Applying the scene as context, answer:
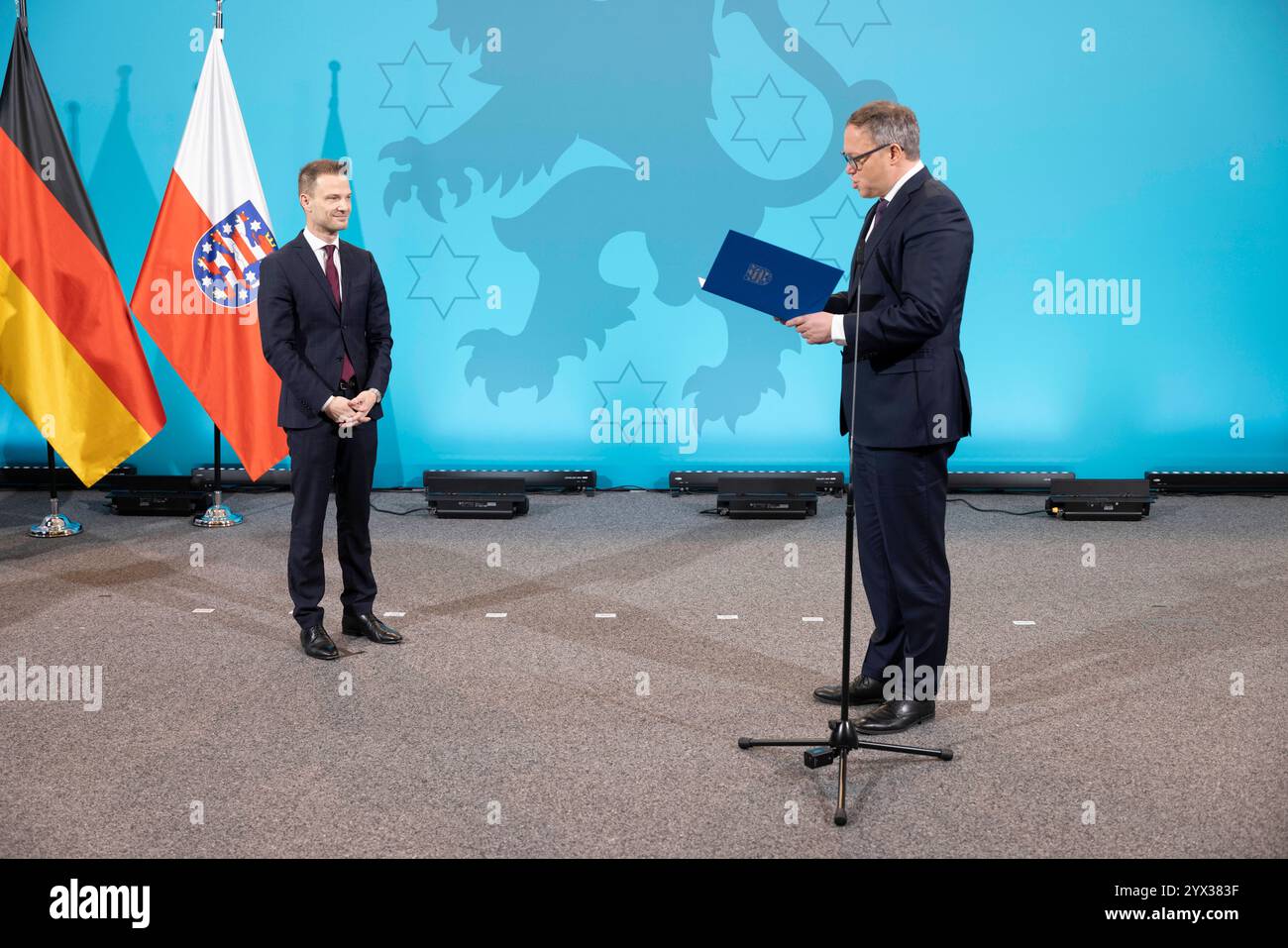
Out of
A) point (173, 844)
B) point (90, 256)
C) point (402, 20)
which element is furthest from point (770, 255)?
point (402, 20)

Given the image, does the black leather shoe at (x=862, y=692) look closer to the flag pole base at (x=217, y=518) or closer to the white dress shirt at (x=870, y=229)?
the white dress shirt at (x=870, y=229)

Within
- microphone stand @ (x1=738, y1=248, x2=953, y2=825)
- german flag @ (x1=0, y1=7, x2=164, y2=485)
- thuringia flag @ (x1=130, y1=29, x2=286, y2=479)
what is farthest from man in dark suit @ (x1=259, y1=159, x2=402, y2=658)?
german flag @ (x1=0, y1=7, x2=164, y2=485)

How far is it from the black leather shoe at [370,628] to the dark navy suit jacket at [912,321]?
6.03ft

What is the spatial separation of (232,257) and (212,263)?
105 mm

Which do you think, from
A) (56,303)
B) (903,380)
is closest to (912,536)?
(903,380)

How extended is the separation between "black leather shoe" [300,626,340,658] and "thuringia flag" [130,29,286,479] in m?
2.12

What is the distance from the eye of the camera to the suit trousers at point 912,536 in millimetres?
3123

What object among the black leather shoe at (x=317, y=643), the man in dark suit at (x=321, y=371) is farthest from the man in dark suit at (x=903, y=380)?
the black leather shoe at (x=317, y=643)

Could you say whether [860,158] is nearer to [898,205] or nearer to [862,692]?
[898,205]

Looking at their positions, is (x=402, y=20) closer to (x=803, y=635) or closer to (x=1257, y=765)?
(x=803, y=635)

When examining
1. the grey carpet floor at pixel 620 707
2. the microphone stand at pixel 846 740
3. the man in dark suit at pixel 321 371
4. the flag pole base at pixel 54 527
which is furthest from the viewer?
the flag pole base at pixel 54 527

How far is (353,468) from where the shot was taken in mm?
3928

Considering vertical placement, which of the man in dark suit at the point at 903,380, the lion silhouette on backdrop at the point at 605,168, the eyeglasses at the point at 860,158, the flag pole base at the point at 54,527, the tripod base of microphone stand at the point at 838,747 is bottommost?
the tripod base of microphone stand at the point at 838,747
